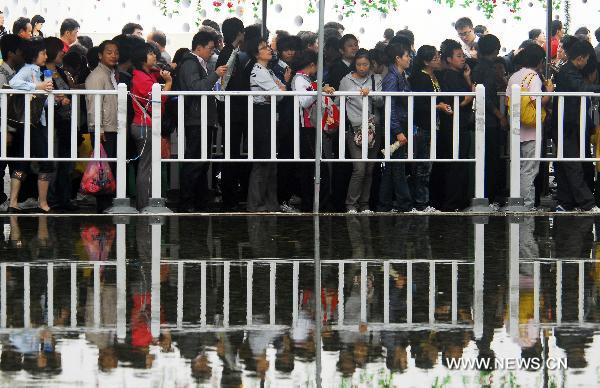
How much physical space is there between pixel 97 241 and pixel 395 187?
4.82 meters

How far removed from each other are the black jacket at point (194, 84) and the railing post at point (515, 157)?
3.15 m

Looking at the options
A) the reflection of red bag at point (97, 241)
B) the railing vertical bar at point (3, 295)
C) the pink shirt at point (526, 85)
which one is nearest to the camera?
the railing vertical bar at point (3, 295)

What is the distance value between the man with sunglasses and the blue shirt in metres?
6.49

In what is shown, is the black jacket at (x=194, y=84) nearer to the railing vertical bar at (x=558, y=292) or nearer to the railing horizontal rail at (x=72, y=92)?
the railing horizontal rail at (x=72, y=92)

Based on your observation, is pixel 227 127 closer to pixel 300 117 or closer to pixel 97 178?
pixel 300 117

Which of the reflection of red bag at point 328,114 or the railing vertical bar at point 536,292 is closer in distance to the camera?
the railing vertical bar at point 536,292

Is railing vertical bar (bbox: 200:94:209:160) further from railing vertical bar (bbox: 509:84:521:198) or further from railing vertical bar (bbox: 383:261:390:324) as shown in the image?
railing vertical bar (bbox: 383:261:390:324)

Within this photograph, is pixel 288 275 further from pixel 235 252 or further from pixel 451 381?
pixel 451 381

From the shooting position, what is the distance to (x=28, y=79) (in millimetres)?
16172

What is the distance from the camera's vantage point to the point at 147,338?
7.77 m

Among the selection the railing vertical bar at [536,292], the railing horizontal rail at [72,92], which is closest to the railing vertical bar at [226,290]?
the railing vertical bar at [536,292]

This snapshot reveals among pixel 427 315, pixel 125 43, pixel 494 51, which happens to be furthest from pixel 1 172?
pixel 427 315

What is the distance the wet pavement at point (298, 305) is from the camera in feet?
22.6

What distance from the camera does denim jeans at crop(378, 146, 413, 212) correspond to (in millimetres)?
16938
